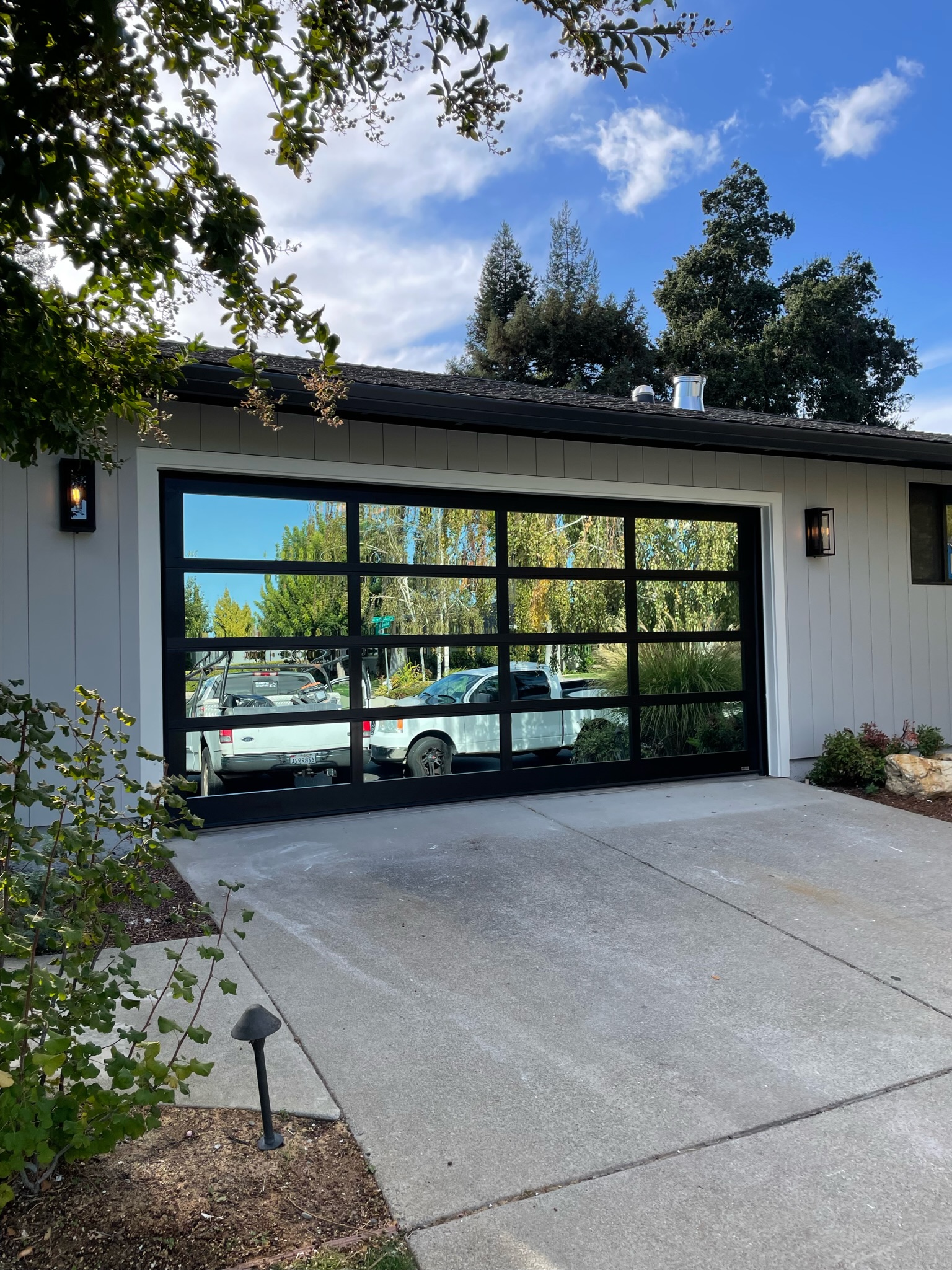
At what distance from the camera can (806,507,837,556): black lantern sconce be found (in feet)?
24.3

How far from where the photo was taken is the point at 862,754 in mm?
6961

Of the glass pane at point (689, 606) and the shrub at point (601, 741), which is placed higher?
the glass pane at point (689, 606)

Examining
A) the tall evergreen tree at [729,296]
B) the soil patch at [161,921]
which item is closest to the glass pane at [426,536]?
the soil patch at [161,921]

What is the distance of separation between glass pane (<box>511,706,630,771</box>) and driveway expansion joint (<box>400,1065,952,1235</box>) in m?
4.12

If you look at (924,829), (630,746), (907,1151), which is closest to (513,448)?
(630,746)

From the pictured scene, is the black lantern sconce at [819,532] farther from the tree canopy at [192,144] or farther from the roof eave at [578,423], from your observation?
the tree canopy at [192,144]

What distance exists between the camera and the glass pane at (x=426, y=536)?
6207 mm

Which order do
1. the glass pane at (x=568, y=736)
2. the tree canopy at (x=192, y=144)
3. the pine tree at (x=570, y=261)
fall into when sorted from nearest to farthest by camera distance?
the tree canopy at (x=192, y=144)
the glass pane at (x=568, y=736)
the pine tree at (x=570, y=261)

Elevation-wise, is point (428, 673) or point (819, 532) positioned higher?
point (819, 532)

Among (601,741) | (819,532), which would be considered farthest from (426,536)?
(819,532)

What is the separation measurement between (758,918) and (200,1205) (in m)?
2.84

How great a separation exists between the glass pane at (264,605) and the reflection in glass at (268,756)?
0.59 m

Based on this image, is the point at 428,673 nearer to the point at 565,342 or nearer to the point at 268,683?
the point at 268,683

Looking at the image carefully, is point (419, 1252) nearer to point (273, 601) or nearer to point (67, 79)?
point (67, 79)
